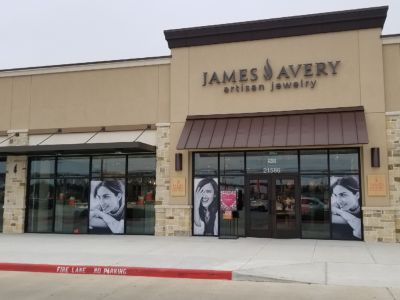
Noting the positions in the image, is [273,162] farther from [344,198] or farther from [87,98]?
[87,98]

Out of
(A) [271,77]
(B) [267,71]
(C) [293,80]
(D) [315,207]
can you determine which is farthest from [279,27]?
(D) [315,207]

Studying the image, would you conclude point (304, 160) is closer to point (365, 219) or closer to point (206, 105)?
point (365, 219)

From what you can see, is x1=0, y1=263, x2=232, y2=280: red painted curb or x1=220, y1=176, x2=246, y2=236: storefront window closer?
x1=0, y1=263, x2=232, y2=280: red painted curb

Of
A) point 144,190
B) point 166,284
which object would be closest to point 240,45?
point 144,190

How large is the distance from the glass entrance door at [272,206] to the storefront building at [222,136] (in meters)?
0.04

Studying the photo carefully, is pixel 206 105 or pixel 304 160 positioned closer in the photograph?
pixel 304 160

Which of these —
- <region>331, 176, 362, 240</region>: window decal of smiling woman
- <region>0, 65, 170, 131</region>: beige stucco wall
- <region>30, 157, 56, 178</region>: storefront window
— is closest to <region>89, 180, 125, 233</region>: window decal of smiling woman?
<region>30, 157, 56, 178</region>: storefront window

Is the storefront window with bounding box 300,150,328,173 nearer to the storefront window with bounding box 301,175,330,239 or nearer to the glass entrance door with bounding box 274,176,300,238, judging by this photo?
the storefront window with bounding box 301,175,330,239

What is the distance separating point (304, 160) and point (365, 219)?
2735 millimetres

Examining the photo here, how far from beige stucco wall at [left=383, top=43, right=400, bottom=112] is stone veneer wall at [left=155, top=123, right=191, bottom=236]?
7.74m

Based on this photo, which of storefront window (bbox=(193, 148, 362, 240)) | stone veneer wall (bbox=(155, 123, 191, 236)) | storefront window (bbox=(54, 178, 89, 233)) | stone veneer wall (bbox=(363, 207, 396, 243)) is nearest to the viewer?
→ stone veneer wall (bbox=(363, 207, 396, 243))

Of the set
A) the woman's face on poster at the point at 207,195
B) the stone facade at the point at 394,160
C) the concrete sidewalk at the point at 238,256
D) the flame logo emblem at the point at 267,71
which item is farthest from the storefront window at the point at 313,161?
the woman's face on poster at the point at 207,195

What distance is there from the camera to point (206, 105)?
17188mm

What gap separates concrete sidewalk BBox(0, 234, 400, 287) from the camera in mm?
9648
